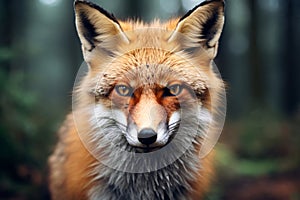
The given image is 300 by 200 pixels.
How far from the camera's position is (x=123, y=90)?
3988mm

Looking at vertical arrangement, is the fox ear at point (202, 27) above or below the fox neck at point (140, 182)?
above

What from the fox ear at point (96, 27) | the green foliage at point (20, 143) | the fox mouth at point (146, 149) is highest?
the fox ear at point (96, 27)

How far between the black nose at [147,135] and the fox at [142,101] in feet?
0.59

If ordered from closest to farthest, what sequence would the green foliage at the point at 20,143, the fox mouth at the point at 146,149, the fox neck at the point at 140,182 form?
the fox mouth at the point at 146,149 < the fox neck at the point at 140,182 < the green foliage at the point at 20,143

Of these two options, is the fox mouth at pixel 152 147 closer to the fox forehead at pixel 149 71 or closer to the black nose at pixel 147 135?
the black nose at pixel 147 135

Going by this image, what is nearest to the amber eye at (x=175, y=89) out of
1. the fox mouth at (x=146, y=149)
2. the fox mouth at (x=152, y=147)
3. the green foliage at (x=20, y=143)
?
the fox mouth at (x=152, y=147)

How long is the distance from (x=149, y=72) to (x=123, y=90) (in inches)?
10.9

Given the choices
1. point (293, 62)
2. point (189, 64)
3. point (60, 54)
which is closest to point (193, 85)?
point (189, 64)

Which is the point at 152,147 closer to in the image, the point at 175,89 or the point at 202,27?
the point at 175,89

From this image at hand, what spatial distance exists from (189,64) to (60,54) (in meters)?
37.2

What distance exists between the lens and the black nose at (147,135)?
360 cm

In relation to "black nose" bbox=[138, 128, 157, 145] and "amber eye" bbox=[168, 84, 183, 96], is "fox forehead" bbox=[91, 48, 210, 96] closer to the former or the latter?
"amber eye" bbox=[168, 84, 183, 96]

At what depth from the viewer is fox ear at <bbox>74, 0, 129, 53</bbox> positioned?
4176mm

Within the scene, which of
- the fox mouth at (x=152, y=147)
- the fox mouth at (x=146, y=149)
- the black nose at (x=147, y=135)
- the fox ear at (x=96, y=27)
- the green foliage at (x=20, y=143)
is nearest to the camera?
the black nose at (x=147, y=135)
